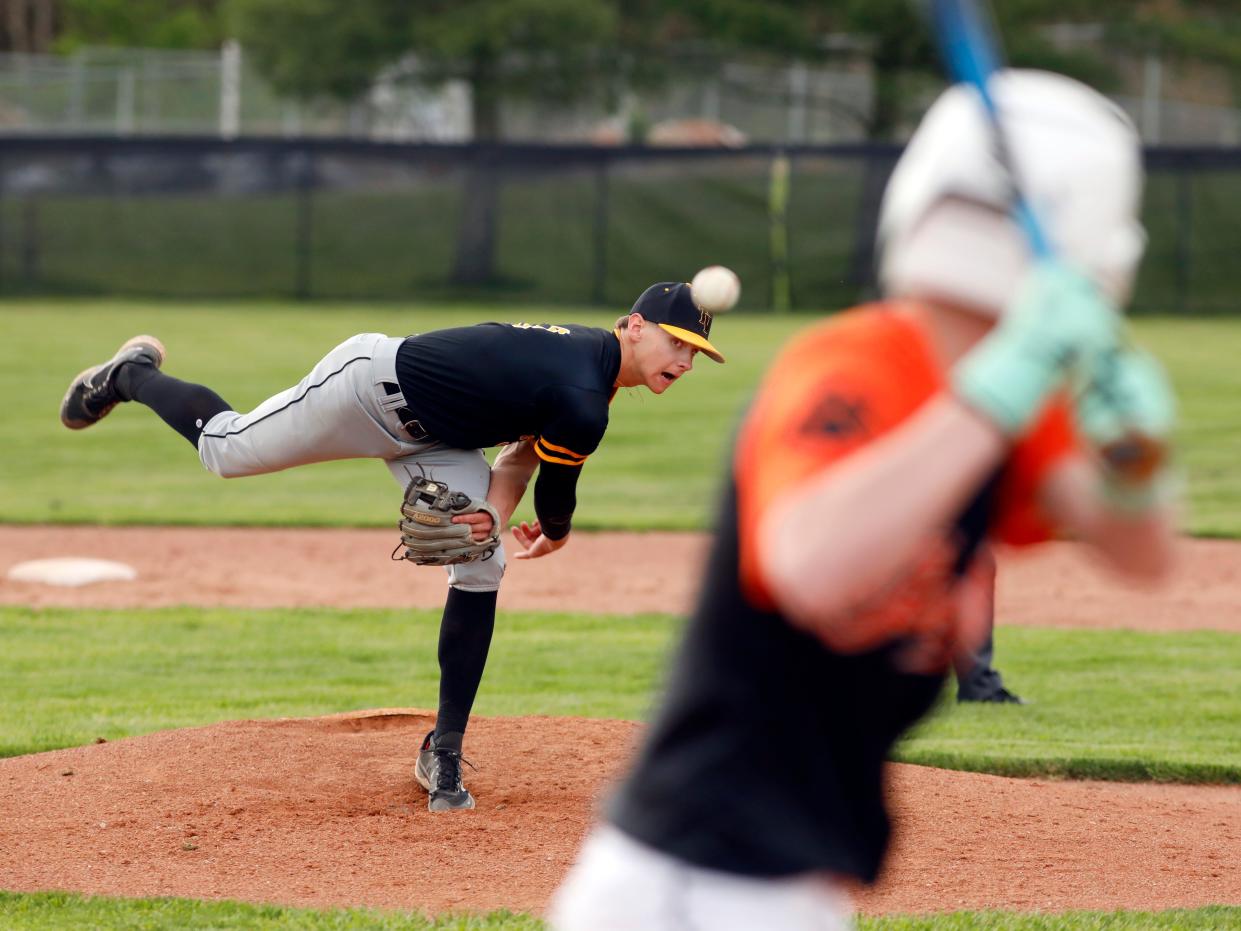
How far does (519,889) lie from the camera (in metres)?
4.55

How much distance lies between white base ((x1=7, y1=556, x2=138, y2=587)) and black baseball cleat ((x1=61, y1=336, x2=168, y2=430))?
12.0 ft

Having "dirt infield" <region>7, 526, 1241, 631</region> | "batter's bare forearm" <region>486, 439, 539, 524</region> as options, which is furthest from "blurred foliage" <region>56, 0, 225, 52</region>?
"batter's bare forearm" <region>486, 439, 539, 524</region>

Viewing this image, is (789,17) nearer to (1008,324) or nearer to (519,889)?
(519,889)

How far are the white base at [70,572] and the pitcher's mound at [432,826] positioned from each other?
13.2 feet

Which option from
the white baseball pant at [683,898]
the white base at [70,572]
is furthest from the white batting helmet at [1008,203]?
the white base at [70,572]

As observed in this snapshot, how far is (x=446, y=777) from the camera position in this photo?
17.2 feet

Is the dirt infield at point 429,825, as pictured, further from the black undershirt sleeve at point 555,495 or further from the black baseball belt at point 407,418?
the black baseball belt at point 407,418

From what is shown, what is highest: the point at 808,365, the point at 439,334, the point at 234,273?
the point at 808,365

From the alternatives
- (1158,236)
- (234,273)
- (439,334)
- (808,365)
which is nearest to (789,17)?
(1158,236)

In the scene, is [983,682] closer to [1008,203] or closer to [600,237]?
[1008,203]

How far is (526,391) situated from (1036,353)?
11.5 feet

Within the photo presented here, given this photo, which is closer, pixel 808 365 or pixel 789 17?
pixel 808 365

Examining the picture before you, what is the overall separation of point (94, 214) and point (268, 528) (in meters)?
15.8

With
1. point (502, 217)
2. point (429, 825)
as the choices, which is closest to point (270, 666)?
point (429, 825)
